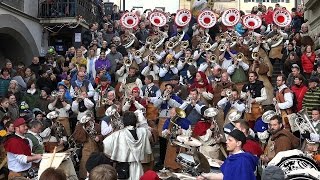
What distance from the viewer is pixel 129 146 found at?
802 cm

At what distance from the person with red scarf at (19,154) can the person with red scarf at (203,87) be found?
→ 14.9ft

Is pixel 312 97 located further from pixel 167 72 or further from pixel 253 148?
pixel 167 72

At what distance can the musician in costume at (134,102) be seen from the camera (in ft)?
34.9

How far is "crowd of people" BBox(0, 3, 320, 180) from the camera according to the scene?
26.0ft

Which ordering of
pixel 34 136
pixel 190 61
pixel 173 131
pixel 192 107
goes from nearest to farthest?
1. pixel 34 136
2. pixel 173 131
3. pixel 192 107
4. pixel 190 61

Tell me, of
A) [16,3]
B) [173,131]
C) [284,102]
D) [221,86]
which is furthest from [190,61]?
[16,3]

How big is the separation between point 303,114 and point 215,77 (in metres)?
3.45

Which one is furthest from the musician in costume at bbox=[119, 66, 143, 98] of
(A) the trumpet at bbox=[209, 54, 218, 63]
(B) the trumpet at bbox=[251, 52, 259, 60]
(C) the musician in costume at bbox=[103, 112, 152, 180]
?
(C) the musician in costume at bbox=[103, 112, 152, 180]

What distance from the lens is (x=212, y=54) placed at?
46.8 feet

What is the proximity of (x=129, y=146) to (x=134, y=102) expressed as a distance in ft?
9.04

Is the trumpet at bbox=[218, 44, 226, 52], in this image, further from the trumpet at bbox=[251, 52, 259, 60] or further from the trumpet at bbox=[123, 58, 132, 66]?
the trumpet at bbox=[123, 58, 132, 66]

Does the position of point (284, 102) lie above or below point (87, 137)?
above

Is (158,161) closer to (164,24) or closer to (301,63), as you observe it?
(301,63)

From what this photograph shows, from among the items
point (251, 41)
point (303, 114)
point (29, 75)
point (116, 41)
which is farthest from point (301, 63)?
point (29, 75)
